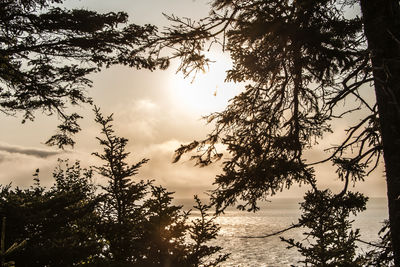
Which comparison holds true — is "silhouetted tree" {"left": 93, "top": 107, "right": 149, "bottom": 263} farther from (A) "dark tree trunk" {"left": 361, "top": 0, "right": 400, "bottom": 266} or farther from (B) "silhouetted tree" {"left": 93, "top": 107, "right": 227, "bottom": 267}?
(A) "dark tree trunk" {"left": 361, "top": 0, "right": 400, "bottom": 266}

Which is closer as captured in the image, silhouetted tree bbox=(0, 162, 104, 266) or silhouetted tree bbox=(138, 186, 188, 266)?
silhouetted tree bbox=(0, 162, 104, 266)

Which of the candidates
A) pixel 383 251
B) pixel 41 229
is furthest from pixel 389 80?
pixel 41 229

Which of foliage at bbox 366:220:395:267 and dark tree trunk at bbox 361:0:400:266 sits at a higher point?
dark tree trunk at bbox 361:0:400:266

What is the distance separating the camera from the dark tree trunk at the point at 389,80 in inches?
151

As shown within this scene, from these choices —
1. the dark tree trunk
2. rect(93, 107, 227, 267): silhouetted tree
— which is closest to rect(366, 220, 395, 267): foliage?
the dark tree trunk

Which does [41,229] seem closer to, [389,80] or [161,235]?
[161,235]

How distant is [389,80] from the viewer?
397 cm

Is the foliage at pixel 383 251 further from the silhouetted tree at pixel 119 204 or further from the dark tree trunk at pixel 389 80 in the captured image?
the silhouetted tree at pixel 119 204

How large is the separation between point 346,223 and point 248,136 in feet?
36.0

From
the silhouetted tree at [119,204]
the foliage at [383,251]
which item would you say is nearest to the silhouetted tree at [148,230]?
the silhouetted tree at [119,204]

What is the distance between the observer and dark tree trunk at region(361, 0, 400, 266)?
151 inches

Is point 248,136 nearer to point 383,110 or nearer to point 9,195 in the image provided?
point 383,110

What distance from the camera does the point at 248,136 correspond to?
20.9 ft

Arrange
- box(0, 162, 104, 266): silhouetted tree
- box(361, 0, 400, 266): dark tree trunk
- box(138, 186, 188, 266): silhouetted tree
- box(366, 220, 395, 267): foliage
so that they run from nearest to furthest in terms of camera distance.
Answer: box(361, 0, 400, 266): dark tree trunk → box(366, 220, 395, 267): foliage → box(0, 162, 104, 266): silhouetted tree → box(138, 186, 188, 266): silhouetted tree
